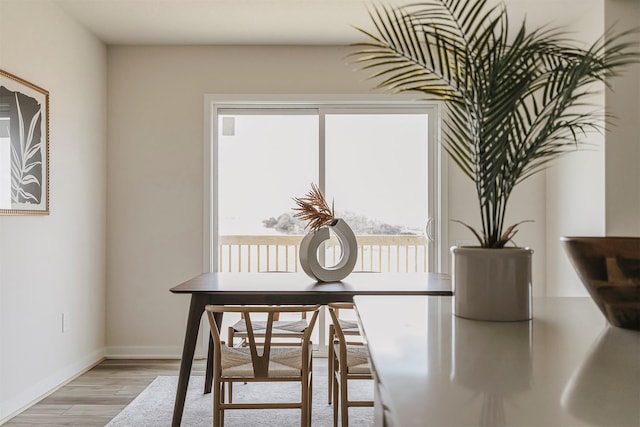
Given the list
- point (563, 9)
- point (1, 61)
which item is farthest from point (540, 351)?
point (563, 9)

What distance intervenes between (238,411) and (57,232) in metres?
1.65

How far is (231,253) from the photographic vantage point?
4406mm

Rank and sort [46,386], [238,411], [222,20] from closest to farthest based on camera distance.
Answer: [238,411] → [46,386] → [222,20]

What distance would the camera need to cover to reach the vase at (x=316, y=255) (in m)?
2.77

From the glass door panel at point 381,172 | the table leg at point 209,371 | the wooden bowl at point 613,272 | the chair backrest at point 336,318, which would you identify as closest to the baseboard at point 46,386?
the table leg at point 209,371

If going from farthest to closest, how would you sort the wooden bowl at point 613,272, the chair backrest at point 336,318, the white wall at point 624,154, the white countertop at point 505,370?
the white wall at point 624,154 < the chair backrest at point 336,318 < the wooden bowl at point 613,272 < the white countertop at point 505,370

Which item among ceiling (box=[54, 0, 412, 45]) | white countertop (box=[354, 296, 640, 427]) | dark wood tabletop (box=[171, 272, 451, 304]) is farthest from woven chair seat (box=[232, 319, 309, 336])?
ceiling (box=[54, 0, 412, 45])

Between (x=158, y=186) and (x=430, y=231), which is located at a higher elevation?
(x=158, y=186)

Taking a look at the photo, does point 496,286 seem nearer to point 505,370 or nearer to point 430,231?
point 505,370

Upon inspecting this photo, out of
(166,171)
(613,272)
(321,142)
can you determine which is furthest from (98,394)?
(613,272)

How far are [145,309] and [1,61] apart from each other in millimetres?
2121

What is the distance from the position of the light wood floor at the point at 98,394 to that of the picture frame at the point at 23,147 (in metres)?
1.12

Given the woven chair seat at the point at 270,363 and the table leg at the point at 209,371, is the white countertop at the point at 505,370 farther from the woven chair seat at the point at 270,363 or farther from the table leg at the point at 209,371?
the table leg at the point at 209,371

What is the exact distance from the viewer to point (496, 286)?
3.66 ft
